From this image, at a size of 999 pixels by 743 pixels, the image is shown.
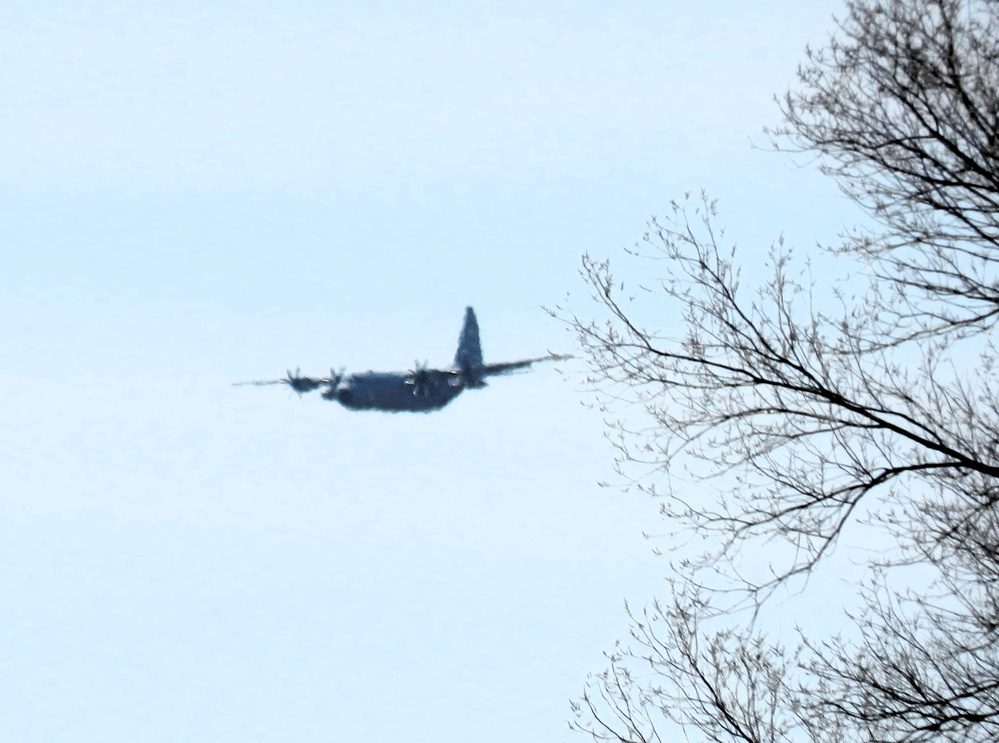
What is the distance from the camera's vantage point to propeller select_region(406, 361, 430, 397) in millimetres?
55625

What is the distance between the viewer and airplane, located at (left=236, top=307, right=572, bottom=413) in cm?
5494

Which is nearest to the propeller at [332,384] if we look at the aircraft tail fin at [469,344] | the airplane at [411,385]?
the airplane at [411,385]

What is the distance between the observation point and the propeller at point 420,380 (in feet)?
182

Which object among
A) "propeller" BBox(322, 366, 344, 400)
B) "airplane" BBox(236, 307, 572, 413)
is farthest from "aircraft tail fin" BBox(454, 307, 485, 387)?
"propeller" BBox(322, 366, 344, 400)

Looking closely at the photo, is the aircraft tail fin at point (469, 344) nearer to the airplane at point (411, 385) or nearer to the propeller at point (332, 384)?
the airplane at point (411, 385)

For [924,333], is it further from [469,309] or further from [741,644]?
[469,309]

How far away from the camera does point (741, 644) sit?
8734 mm

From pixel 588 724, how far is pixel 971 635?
2.72 meters

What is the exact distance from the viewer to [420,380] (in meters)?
55.6

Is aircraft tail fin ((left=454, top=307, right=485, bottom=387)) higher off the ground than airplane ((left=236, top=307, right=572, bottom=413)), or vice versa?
aircraft tail fin ((left=454, top=307, right=485, bottom=387))

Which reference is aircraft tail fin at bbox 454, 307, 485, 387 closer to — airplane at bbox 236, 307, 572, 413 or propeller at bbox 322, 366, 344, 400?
airplane at bbox 236, 307, 572, 413

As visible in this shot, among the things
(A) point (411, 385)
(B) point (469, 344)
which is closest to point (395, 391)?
(A) point (411, 385)

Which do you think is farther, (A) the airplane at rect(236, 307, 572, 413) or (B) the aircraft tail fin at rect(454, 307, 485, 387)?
(B) the aircraft tail fin at rect(454, 307, 485, 387)

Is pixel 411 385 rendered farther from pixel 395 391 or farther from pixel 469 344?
pixel 469 344
